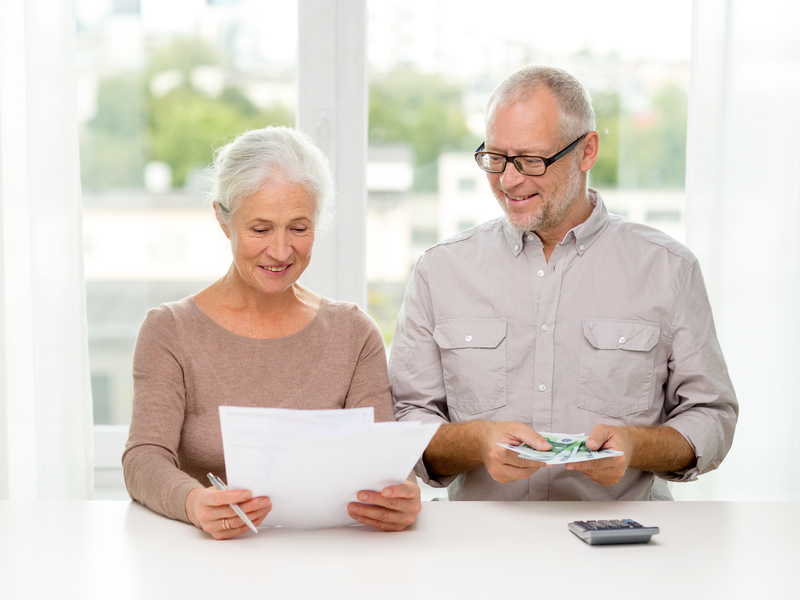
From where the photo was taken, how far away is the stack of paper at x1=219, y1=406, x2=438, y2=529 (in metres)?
1.11

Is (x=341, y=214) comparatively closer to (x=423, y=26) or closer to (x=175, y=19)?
(x=423, y=26)

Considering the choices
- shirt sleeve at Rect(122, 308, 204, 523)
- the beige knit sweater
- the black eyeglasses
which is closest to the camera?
shirt sleeve at Rect(122, 308, 204, 523)

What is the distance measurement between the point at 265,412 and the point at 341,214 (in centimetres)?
142

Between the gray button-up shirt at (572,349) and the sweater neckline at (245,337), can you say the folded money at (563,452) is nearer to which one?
the gray button-up shirt at (572,349)

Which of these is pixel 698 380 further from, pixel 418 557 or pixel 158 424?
pixel 158 424

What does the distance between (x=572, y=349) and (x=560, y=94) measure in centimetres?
60

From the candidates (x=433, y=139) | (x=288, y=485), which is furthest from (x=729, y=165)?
(x=288, y=485)

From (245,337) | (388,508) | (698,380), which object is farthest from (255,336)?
(698,380)

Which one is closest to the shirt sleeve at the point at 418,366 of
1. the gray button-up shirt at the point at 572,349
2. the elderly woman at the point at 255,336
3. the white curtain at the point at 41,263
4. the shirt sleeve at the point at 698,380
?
the gray button-up shirt at the point at 572,349

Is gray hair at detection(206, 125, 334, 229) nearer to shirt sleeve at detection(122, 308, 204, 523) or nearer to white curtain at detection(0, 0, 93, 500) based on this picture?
shirt sleeve at detection(122, 308, 204, 523)

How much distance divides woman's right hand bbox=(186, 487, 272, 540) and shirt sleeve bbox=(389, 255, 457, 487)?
2.07 ft

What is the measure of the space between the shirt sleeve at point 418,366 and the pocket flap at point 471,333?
0.15 ft

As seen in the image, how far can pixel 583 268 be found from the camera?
5.99 ft

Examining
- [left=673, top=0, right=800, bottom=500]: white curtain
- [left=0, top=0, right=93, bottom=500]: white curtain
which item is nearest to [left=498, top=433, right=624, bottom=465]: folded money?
[left=673, top=0, right=800, bottom=500]: white curtain
